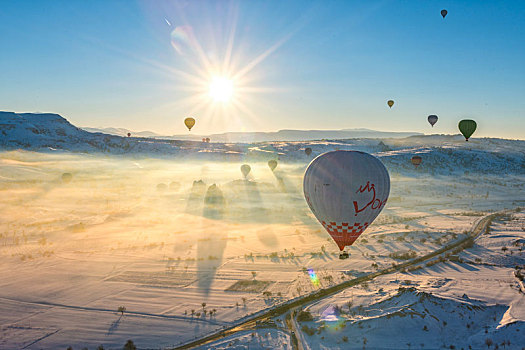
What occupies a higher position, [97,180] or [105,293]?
[97,180]

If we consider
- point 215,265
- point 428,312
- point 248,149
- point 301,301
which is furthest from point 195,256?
point 248,149

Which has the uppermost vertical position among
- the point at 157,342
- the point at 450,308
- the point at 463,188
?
the point at 463,188

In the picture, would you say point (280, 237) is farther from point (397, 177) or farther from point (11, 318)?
point (397, 177)

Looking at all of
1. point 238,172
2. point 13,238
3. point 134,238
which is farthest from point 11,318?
point 238,172

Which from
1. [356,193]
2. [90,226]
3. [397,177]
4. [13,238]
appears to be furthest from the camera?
[397,177]

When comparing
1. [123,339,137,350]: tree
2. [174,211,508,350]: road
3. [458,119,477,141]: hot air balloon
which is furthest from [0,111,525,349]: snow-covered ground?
[458,119,477,141]: hot air balloon

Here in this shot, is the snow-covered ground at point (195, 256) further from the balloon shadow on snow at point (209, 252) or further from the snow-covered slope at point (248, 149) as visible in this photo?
the snow-covered slope at point (248, 149)
